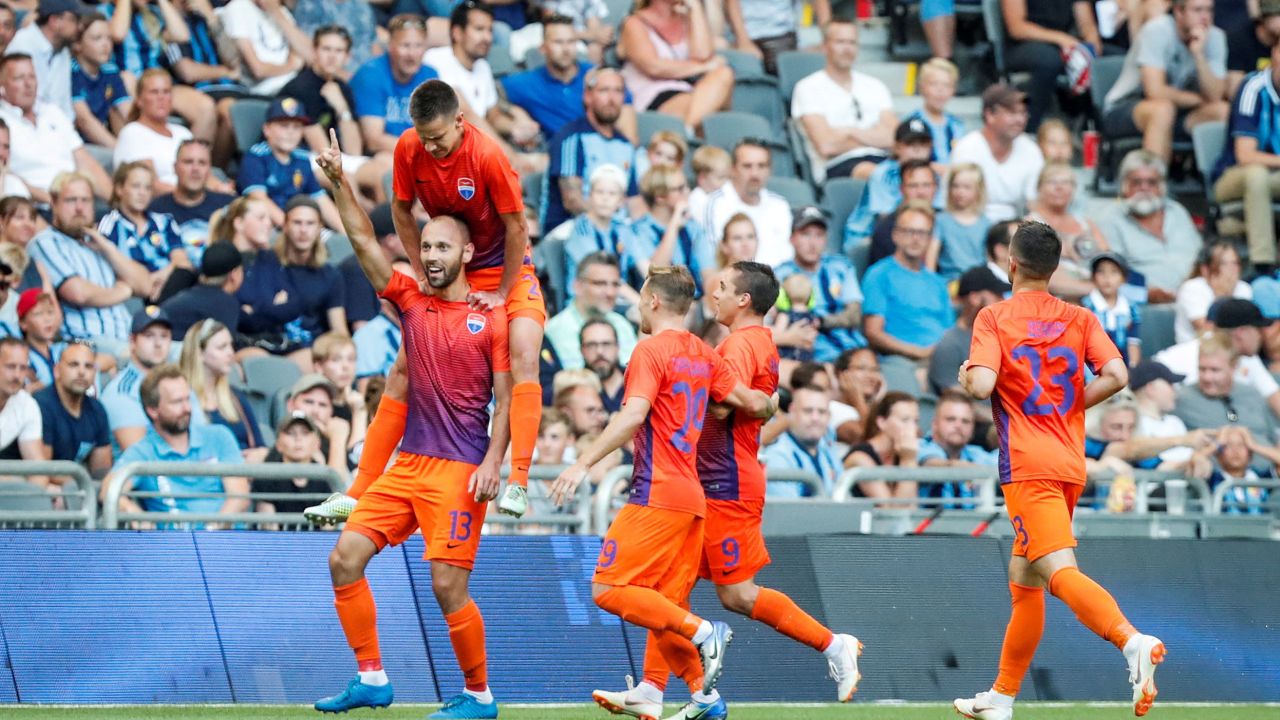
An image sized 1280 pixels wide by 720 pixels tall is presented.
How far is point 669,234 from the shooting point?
14.5 meters

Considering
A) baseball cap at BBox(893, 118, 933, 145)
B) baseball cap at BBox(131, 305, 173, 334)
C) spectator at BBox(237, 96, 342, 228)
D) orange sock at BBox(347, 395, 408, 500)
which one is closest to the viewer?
orange sock at BBox(347, 395, 408, 500)

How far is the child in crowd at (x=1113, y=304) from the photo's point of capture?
49.2 ft

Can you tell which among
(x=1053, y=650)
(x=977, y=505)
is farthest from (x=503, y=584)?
(x=977, y=505)

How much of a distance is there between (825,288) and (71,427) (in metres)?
5.88

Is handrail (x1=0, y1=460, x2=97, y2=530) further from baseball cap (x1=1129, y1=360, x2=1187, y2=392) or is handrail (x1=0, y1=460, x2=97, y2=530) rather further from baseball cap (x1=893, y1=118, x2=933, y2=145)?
baseball cap (x1=893, y1=118, x2=933, y2=145)

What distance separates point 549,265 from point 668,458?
619cm

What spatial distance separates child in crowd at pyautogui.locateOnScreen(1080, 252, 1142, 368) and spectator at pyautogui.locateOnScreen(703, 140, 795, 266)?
8.08 ft

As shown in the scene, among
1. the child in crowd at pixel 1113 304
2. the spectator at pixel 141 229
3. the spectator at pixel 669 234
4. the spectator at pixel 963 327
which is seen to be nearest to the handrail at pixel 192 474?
the spectator at pixel 141 229

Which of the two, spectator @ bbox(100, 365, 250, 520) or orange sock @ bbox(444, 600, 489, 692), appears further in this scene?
spectator @ bbox(100, 365, 250, 520)

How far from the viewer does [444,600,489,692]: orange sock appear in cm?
822

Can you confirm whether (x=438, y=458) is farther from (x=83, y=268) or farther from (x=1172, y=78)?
(x=1172, y=78)

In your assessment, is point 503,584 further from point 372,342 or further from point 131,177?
point 131,177

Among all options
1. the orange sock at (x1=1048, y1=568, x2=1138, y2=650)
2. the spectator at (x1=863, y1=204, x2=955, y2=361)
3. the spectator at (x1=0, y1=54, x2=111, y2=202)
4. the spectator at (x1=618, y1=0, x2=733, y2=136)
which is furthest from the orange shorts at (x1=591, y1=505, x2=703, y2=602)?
the spectator at (x1=618, y1=0, x2=733, y2=136)

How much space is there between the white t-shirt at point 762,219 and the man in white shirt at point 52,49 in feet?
16.5
